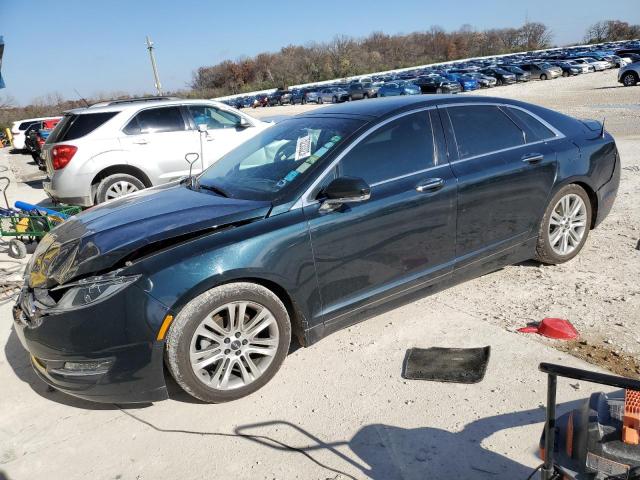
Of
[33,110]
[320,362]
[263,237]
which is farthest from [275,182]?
[33,110]

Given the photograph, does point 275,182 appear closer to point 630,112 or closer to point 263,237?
point 263,237

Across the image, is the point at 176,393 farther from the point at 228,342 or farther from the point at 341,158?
the point at 341,158

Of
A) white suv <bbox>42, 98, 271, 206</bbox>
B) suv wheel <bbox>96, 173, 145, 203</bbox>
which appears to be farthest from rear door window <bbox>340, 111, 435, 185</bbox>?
suv wheel <bbox>96, 173, 145, 203</bbox>

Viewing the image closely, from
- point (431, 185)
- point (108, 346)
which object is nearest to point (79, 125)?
point (108, 346)

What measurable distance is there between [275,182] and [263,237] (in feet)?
1.81

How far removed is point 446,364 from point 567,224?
209cm

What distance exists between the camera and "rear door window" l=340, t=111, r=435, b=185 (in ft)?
11.5

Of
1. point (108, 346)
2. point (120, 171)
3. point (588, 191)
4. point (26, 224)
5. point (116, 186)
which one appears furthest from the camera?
point (120, 171)

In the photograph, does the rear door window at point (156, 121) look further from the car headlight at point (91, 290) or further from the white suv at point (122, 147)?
the car headlight at point (91, 290)

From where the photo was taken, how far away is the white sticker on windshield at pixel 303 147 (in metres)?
3.59

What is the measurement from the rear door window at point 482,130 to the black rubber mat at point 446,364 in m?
1.47

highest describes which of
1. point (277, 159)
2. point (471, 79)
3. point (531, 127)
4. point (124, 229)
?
point (471, 79)

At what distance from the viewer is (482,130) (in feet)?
13.4

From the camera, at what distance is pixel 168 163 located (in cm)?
802
